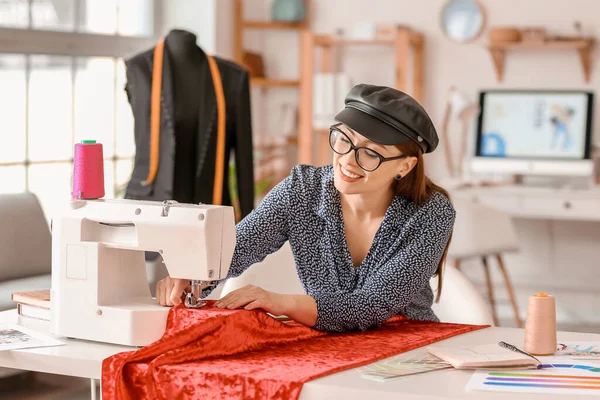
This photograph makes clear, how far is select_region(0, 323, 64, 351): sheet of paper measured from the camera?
1880mm

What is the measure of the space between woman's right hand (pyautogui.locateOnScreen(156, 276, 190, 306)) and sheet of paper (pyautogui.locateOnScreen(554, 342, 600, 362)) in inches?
28.4

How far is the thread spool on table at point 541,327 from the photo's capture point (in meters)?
1.85

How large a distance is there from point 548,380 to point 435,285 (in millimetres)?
781

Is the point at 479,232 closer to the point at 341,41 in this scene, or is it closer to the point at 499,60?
the point at 499,60

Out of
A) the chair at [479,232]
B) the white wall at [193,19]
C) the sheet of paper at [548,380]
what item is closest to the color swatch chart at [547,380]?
the sheet of paper at [548,380]

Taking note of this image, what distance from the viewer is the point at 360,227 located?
87.4 inches

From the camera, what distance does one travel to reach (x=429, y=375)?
5.52ft

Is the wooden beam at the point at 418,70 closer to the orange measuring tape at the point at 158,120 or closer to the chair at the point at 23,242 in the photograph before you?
the orange measuring tape at the point at 158,120

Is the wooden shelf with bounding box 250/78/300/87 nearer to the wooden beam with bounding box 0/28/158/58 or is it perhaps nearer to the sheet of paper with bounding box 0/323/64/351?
the wooden beam with bounding box 0/28/158/58


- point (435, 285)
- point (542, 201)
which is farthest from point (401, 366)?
point (542, 201)

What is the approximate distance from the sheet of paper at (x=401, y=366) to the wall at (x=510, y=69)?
3.65 meters

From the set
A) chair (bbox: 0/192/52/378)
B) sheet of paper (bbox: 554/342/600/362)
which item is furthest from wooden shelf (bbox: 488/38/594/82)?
sheet of paper (bbox: 554/342/600/362)

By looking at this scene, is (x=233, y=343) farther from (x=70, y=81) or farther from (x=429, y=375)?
(x=70, y=81)

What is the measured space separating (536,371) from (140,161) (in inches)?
93.0
